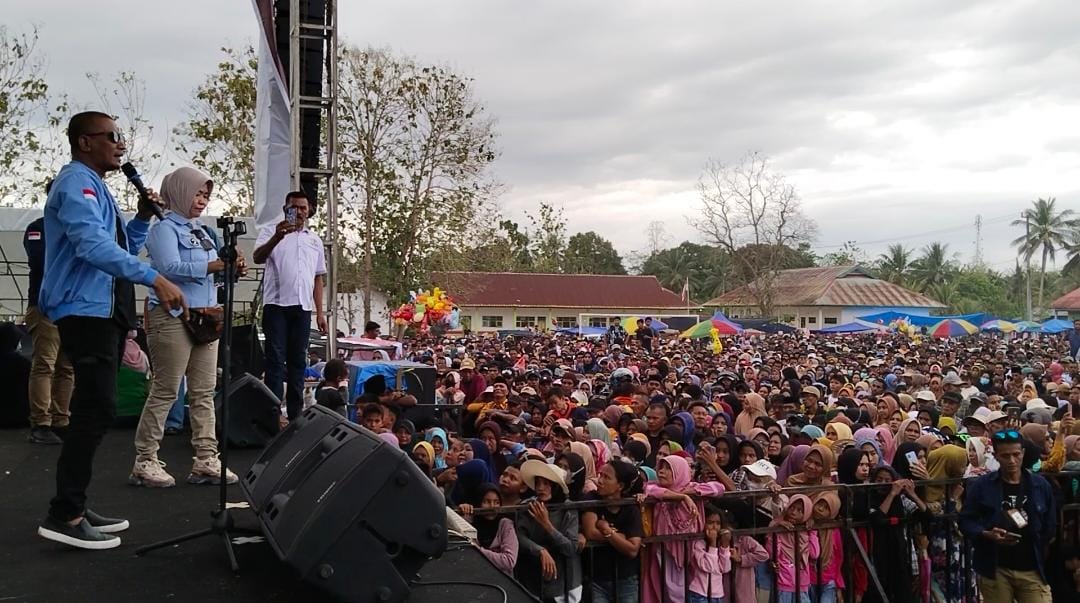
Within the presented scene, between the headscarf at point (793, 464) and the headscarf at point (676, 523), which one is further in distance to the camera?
the headscarf at point (793, 464)

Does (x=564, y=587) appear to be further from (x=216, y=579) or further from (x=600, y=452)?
(x=216, y=579)

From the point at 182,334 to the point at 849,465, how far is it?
15.5 ft

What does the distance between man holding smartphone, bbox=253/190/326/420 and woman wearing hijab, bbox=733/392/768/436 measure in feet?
15.9

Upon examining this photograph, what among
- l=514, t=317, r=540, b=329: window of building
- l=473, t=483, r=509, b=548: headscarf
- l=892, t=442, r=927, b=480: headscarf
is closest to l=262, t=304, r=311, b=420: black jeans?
l=473, t=483, r=509, b=548: headscarf

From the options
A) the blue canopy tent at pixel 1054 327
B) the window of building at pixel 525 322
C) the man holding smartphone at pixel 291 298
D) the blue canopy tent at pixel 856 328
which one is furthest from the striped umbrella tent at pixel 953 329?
the man holding smartphone at pixel 291 298

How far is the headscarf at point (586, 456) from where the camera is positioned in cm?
574

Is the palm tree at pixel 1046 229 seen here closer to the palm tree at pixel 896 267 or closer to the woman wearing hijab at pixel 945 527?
the palm tree at pixel 896 267

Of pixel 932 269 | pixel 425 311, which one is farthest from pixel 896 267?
pixel 425 311

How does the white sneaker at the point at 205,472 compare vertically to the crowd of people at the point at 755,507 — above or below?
above

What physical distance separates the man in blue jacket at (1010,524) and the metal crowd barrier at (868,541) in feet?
1.23

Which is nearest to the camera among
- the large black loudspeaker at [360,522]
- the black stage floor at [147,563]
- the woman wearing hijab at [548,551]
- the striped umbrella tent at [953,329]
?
the large black loudspeaker at [360,522]

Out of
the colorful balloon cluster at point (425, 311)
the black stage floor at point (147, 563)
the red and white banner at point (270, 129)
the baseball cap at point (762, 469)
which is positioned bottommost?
the baseball cap at point (762, 469)

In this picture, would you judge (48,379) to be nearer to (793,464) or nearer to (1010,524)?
(793,464)

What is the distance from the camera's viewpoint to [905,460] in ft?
20.8
